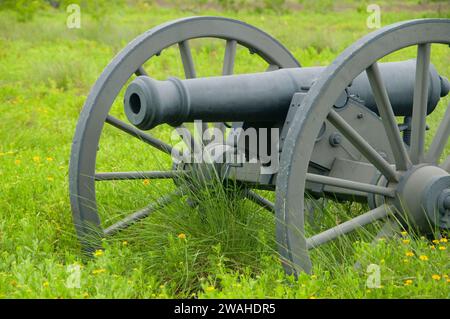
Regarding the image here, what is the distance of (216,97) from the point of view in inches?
150

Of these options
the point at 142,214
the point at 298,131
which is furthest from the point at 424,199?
the point at 142,214

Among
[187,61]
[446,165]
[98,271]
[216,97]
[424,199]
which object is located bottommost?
[98,271]

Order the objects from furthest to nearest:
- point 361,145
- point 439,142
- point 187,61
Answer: point 187,61 → point 439,142 → point 361,145

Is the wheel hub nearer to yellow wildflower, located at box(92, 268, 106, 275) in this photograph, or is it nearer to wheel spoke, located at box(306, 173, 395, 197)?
wheel spoke, located at box(306, 173, 395, 197)

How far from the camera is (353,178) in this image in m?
4.05

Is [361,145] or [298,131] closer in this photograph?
[298,131]

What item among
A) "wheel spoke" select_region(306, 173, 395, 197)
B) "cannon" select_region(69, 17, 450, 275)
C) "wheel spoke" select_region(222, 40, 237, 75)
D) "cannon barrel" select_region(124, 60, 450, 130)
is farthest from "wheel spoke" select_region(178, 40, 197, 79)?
"wheel spoke" select_region(306, 173, 395, 197)

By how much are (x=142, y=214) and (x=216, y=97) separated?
87cm

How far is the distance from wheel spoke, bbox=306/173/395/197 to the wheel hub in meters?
0.07

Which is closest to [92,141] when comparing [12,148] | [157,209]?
[157,209]

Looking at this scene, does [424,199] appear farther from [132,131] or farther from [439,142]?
[132,131]

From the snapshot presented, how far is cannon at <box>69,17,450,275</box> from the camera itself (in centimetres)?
346
